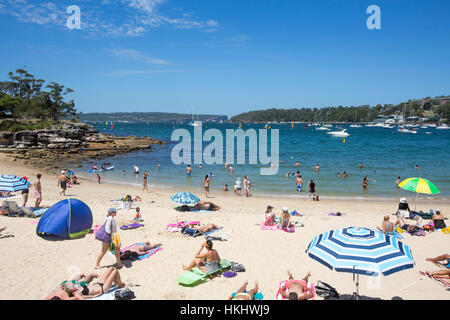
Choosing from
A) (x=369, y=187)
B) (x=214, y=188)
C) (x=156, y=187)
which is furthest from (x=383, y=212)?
(x=156, y=187)

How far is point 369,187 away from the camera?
22.9 m

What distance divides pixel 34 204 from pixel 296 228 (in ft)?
38.3

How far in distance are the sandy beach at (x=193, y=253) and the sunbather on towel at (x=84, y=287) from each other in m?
0.35

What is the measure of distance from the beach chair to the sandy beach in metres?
0.14

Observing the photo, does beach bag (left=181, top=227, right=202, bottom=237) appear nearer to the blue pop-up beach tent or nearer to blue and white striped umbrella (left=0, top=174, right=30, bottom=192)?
the blue pop-up beach tent

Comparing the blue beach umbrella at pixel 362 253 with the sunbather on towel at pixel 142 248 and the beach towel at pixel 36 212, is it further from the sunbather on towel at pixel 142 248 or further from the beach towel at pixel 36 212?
the beach towel at pixel 36 212

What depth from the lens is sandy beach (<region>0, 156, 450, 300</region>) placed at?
23.2 ft

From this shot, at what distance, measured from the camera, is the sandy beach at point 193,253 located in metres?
7.08

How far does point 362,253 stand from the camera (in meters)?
5.51

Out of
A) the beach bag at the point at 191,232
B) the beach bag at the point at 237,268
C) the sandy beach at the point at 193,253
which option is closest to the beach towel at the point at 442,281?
the sandy beach at the point at 193,253

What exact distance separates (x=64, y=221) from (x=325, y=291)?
791 cm

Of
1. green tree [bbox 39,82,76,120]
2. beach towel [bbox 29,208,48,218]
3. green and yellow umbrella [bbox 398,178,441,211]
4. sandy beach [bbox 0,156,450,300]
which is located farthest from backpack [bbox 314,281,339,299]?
green tree [bbox 39,82,76,120]

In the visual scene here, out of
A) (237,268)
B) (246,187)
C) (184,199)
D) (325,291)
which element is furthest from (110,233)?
(246,187)
